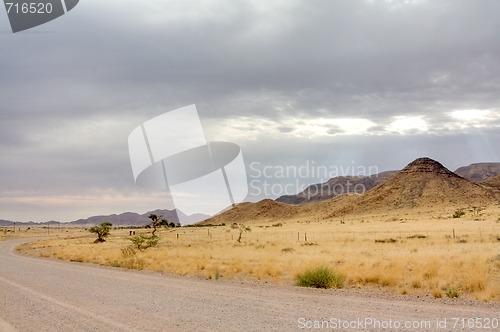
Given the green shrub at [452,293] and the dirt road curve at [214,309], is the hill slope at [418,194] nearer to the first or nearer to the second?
the green shrub at [452,293]

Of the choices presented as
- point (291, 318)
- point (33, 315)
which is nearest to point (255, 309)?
point (291, 318)

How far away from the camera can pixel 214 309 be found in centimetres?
1247

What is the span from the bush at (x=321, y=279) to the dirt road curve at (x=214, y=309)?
115 centimetres

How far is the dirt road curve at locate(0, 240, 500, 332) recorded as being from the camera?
10405 millimetres

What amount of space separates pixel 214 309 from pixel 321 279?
611 centimetres

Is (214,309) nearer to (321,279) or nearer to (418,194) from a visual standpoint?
(321,279)

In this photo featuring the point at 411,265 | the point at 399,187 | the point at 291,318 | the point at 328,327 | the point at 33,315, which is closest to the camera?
the point at 328,327

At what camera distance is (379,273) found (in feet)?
63.2

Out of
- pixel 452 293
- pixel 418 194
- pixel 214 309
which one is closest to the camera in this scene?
pixel 214 309

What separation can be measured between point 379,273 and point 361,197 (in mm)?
143646

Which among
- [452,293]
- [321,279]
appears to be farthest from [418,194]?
[452,293]

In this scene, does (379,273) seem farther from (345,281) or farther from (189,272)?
(189,272)

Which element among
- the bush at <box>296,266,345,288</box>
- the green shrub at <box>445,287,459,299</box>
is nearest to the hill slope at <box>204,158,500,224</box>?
the bush at <box>296,266,345,288</box>

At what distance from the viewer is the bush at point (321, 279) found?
677 inches
